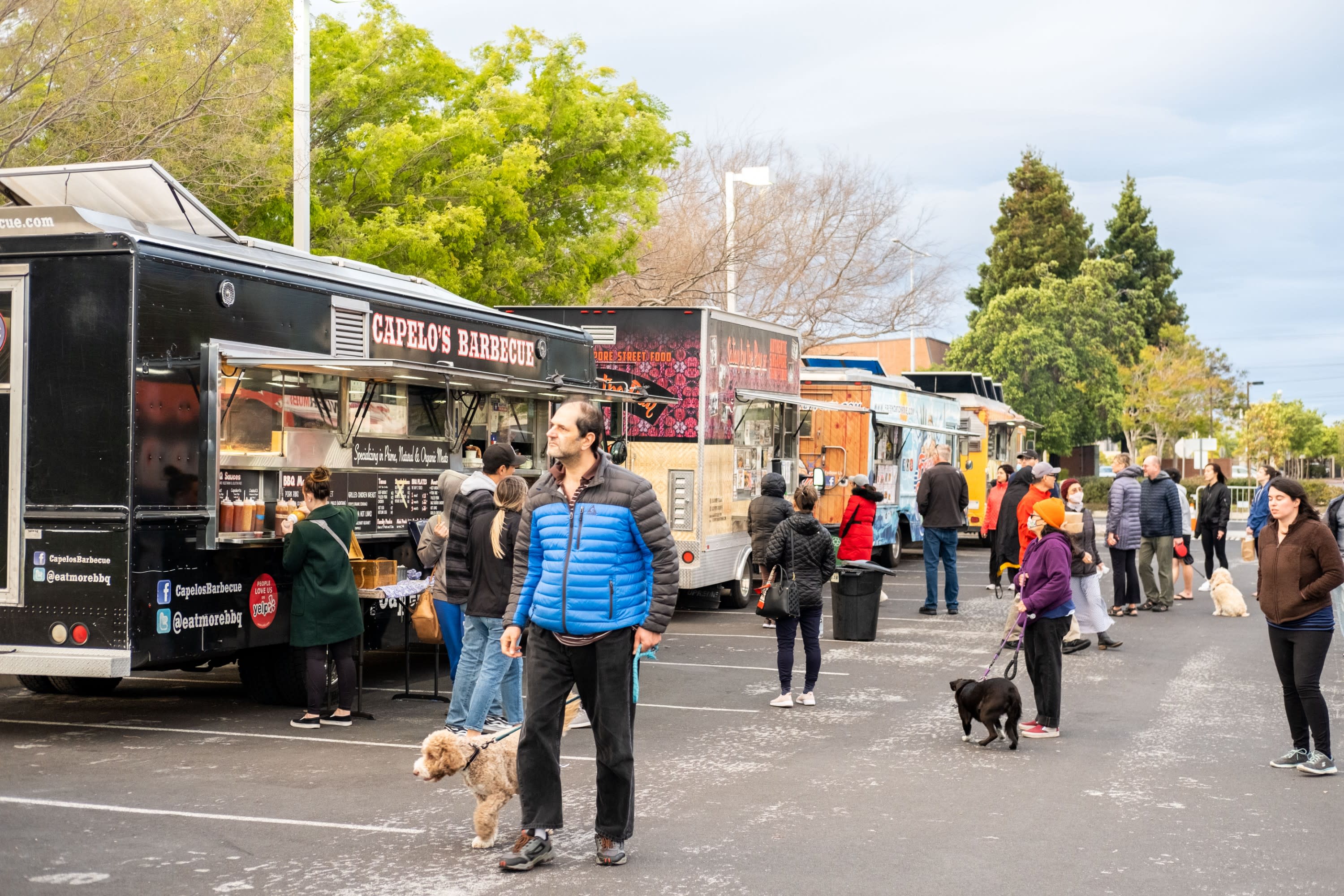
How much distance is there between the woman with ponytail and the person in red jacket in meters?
6.21

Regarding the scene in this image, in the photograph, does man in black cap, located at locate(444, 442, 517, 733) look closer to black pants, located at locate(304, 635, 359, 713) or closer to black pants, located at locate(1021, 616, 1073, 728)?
A: black pants, located at locate(304, 635, 359, 713)

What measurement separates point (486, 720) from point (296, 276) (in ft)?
11.2

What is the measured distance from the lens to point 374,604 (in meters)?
10.2

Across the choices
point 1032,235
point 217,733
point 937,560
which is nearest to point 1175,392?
point 1032,235

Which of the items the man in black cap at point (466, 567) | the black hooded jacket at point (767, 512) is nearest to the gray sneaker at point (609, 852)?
the man in black cap at point (466, 567)

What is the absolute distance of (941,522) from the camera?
1641cm

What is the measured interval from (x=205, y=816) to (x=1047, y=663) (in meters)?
5.40

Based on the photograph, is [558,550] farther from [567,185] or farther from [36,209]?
[567,185]

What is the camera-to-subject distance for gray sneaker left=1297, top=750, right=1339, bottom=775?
7918 mm

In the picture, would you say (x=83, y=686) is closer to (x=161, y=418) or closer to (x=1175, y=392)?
(x=161, y=418)

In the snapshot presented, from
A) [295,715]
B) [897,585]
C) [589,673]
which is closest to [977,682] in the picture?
[589,673]

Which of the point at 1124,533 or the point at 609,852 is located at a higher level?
the point at 1124,533

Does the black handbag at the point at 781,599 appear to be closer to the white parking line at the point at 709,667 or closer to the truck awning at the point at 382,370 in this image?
the white parking line at the point at 709,667

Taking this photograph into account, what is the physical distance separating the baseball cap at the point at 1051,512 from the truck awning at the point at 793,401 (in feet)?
21.7
